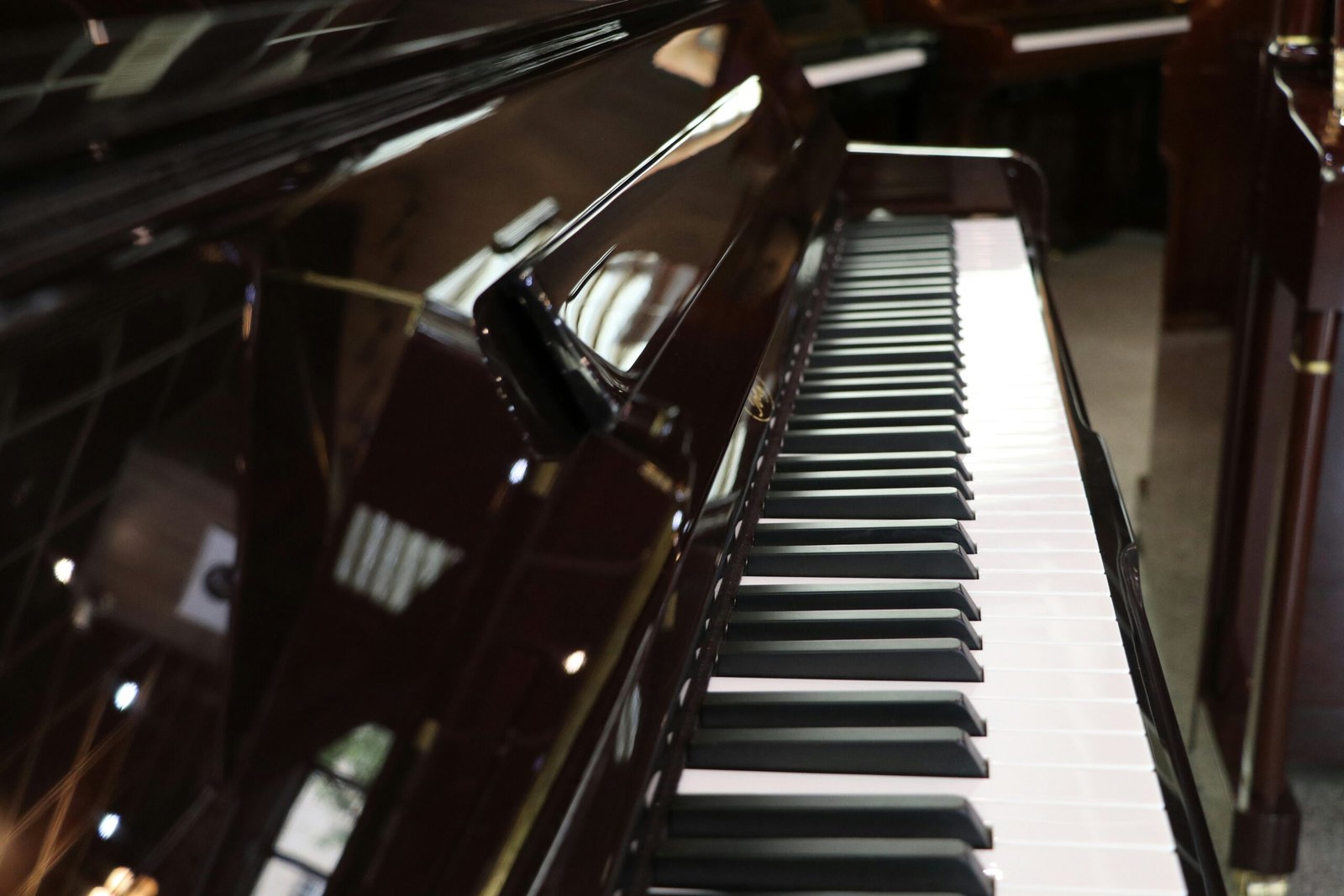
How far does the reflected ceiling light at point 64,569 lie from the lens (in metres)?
0.47

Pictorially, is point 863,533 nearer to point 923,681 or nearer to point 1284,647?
point 923,681

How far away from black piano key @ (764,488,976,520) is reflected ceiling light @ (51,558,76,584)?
634mm

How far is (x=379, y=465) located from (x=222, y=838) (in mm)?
213

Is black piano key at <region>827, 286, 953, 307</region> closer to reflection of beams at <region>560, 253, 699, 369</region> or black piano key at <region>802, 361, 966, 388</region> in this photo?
black piano key at <region>802, 361, 966, 388</region>

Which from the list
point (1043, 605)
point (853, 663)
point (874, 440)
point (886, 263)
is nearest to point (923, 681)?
point (853, 663)

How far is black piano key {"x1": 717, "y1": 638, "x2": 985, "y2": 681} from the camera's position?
0.78 meters

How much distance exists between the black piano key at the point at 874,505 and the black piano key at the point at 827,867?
0.40 meters

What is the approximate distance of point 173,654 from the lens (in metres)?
0.50

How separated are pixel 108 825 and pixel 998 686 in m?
0.56

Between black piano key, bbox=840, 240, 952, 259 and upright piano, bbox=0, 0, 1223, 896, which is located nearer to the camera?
upright piano, bbox=0, 0, 1223, 896

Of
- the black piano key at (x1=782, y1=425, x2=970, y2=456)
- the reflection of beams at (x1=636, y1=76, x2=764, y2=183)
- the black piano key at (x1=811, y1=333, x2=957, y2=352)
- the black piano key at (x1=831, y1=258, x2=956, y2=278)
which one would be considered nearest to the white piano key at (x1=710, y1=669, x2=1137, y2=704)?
the black piano key at (x1=782, y1=425, x2=970, y2=456)

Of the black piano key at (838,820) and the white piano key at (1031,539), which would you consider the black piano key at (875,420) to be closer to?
the white piano key at (1031,539)

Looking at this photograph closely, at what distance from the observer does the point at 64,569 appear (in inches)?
18.5

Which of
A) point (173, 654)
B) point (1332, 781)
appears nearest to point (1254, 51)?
point (1332, 781)
